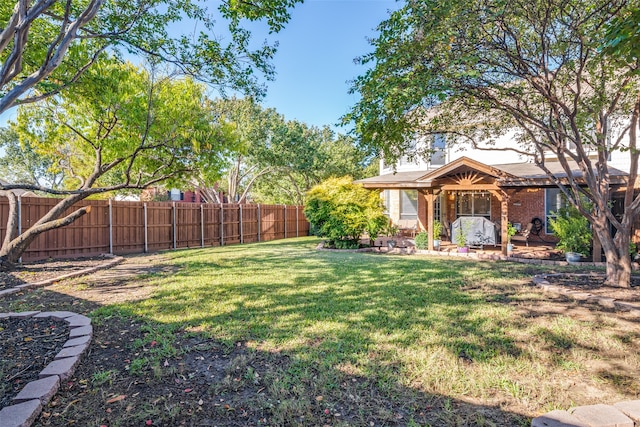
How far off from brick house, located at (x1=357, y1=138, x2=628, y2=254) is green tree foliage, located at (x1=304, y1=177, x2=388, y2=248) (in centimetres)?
89

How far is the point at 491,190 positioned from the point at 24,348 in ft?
37.8

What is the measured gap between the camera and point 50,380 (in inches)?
110

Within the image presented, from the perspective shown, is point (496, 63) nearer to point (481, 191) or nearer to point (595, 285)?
point (595, 285)

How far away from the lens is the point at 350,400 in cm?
269

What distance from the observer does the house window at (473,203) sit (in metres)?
14.1

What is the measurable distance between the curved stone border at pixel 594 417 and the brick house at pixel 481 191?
237 inches

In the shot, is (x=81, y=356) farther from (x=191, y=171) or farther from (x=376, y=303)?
(x=191, y=171)

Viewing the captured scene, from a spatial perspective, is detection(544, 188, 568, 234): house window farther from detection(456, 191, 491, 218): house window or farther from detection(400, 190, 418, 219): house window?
detection(400, 190, 418, 219): house window

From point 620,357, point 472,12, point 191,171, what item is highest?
point 472,12

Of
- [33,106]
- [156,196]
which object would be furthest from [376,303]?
[156,196]

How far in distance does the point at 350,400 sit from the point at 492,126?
26.8 ft

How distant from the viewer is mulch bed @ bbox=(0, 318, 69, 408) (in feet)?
9.35

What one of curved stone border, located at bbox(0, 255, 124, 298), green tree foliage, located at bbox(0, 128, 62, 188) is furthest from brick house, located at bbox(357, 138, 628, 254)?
green tree foliage, located at bbox(0, 128, 62, 188)

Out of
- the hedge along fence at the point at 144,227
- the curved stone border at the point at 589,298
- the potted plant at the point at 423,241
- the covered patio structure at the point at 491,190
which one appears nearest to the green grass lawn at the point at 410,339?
the curved stone border at the point at 589,298
